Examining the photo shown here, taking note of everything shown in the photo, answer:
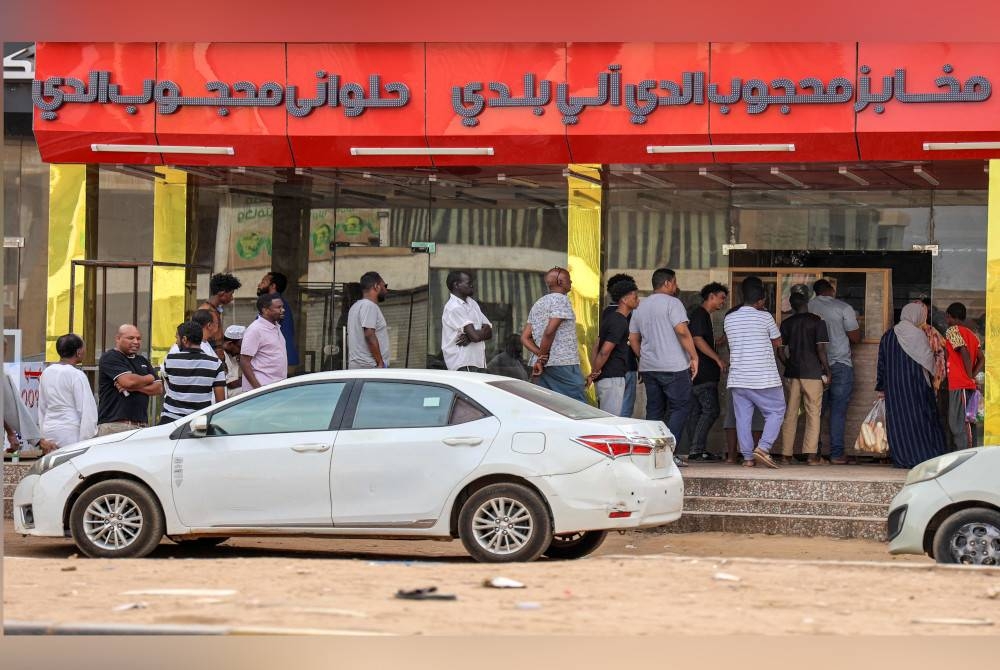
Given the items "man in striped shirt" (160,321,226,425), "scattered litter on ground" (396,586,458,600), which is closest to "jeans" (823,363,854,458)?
"man in striped shirt" (160,321,226,425)

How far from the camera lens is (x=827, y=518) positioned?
12828mm

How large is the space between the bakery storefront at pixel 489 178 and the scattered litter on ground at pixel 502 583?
667cm

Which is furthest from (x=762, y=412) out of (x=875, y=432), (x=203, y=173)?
(x=203, y=173)

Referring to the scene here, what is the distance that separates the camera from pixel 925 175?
1552 centimetres

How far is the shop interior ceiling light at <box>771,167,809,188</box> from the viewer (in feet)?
51.6

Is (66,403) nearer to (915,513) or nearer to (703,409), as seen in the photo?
(703,409)

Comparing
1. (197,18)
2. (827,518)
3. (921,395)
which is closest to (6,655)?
(197,18)

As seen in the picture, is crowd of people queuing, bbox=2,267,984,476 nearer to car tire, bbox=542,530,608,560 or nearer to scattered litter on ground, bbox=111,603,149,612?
car tire, bbox=542,530,608,560

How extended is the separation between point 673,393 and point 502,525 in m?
4.39

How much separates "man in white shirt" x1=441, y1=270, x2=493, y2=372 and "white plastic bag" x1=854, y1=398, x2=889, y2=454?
4.08 m

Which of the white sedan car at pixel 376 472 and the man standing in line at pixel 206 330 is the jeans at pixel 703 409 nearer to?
the white sedan car at pixel 376 472

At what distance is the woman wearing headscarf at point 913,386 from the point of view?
575 inches

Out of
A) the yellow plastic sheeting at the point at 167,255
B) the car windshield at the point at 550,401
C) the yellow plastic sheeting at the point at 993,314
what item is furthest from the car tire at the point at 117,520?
the yellow plastic sheeting at the point at 993,314

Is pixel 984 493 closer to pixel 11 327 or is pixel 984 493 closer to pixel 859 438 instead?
pixel 859 438
